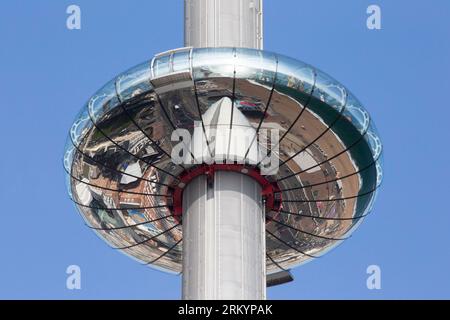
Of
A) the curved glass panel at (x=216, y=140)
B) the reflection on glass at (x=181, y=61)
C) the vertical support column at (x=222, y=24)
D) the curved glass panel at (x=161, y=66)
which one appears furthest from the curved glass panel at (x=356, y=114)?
the curved glass panel at (x=161, y=66)

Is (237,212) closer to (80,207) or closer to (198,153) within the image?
(198,153)

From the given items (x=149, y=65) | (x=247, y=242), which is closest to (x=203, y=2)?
(x=149, y=65)

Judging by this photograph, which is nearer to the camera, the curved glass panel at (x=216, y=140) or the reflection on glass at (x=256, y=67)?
the reflection on glass at (x=256, y=67)

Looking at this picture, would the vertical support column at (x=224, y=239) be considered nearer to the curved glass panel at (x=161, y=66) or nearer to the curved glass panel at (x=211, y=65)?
the curved glass panel at (x=211, y=65)

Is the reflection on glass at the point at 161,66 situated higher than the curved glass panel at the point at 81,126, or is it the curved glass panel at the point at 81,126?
the reflection on glass at the point at 161,66

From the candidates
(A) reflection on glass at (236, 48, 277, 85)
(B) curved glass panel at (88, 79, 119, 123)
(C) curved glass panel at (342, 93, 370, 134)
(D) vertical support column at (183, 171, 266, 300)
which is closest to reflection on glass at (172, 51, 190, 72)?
(A) reflection on glass at (236, 48, 277, 85)

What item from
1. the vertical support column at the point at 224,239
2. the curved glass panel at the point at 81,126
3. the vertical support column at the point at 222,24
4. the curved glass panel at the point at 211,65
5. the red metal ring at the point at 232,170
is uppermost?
the vertical support column at the point at 222,24

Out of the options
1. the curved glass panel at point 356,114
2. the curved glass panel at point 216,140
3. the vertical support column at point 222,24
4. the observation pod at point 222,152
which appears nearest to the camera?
the observation pod at point 222,152
